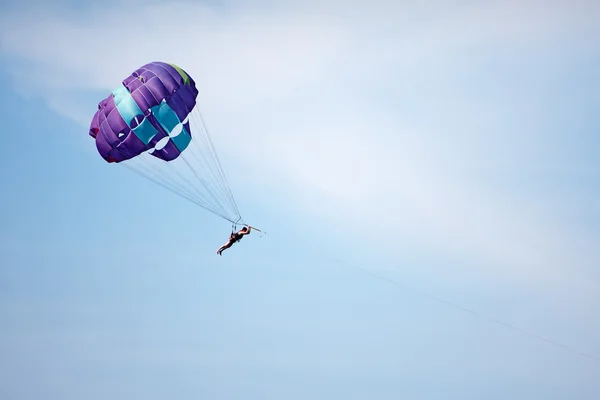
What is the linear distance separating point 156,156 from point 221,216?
5420 mm

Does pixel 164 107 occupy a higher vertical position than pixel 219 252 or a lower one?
higher

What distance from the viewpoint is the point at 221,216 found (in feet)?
157

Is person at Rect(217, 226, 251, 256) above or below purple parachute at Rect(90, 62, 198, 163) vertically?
below

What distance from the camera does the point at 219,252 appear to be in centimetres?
4866

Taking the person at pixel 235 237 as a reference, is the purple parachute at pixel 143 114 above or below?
above

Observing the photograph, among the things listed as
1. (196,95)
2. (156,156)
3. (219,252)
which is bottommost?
(219,252)

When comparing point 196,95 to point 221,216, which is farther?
point 196,95

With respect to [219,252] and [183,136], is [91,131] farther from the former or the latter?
[219,252]

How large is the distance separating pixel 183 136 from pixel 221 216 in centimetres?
542

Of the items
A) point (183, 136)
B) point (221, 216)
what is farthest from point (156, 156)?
point (221, 216)

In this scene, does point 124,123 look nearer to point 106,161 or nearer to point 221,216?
point 106,161

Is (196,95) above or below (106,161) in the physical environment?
above

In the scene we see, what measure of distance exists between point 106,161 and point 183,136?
403 centimetres

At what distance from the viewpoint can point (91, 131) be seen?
5031cm
